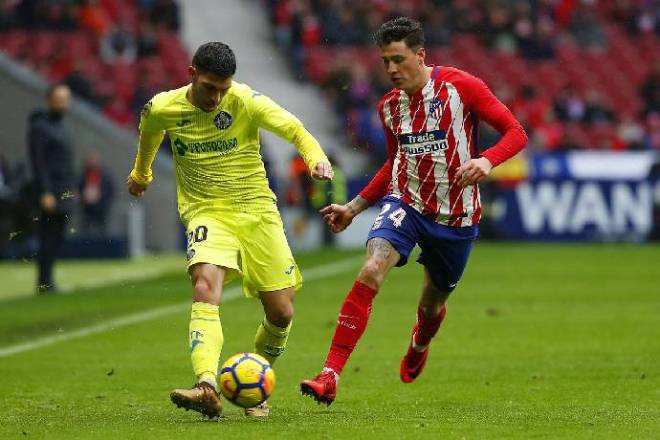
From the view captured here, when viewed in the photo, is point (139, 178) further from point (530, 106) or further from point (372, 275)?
point (530, 106)

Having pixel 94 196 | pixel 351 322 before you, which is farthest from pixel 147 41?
pixel 351 322

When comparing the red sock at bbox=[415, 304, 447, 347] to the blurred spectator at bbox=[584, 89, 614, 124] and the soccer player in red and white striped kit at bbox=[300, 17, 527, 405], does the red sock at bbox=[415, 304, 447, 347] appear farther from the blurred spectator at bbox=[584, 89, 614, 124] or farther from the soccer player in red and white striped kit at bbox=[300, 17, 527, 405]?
the blurred spectator at bbox=[584, 89, 614, 124]

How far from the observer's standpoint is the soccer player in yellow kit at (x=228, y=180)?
812cm

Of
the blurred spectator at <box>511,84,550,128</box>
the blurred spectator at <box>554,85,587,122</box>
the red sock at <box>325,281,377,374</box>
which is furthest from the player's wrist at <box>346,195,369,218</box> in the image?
the blurred spectator at <box>554,85,587,122</box>

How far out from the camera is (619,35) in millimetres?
34938

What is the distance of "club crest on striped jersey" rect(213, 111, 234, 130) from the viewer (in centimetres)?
832

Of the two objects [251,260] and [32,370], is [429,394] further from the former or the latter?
[32,370]

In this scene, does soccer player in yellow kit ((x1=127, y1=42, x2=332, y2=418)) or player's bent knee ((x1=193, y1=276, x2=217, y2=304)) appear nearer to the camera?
player's bent knee ((x1=193, y1=276, x2=217, y2=304))

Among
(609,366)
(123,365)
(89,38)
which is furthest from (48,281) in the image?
(89,38)

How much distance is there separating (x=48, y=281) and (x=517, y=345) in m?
6.84

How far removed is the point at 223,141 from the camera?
8391 mm

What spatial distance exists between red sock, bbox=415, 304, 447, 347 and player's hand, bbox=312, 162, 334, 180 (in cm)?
214

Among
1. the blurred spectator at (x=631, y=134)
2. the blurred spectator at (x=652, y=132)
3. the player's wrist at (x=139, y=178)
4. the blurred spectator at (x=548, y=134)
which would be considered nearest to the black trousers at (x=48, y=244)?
the player's wrist at (x=139, y=178)

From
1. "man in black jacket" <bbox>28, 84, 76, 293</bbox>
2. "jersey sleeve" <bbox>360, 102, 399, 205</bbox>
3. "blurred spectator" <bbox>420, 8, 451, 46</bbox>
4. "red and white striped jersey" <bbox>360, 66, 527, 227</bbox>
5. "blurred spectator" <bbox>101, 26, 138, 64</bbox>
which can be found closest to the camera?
"red and white striped jersey" <bbox>360, 66, 527, 227</bbox>
